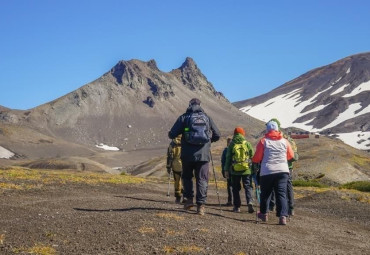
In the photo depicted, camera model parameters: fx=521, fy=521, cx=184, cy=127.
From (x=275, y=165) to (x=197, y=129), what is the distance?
1.99m

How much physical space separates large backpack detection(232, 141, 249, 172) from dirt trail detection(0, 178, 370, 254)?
132 cm

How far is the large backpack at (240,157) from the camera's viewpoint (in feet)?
48.3

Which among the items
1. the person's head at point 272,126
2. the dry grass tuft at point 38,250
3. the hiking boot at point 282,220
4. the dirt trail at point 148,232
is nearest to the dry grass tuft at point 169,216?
the dirt trail at point 148,232

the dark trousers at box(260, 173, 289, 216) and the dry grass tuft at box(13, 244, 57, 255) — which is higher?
the dark trousers at box(260, 173, 289, 216)

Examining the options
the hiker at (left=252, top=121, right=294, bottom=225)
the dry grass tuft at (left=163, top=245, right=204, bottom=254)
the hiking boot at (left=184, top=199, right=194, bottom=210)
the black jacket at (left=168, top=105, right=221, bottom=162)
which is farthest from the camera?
the hiking boot at (left=184, top=199, right=194, bottom=210)

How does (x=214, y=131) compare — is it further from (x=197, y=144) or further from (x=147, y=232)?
(x=147, y=232)

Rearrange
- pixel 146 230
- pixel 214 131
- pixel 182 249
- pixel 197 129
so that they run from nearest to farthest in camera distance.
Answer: pixel 182 249 → pixel 146 230 → pixel 197 129 → pixel 214 131

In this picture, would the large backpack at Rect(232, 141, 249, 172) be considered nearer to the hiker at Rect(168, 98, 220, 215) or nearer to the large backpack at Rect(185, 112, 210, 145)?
the hiker at Rect(168, 98, 220, 215)

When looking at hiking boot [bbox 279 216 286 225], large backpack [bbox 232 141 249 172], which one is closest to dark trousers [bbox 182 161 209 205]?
hiking boot [bbox 279 216 286 225]

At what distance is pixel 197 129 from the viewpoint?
12164 millimetres

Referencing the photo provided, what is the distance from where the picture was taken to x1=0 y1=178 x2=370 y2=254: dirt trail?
8.38m

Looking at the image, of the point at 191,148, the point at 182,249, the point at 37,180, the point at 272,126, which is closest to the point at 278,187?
the point at 272,126

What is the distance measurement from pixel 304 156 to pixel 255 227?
48780mm

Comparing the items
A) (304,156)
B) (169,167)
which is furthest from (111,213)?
(304,156)
